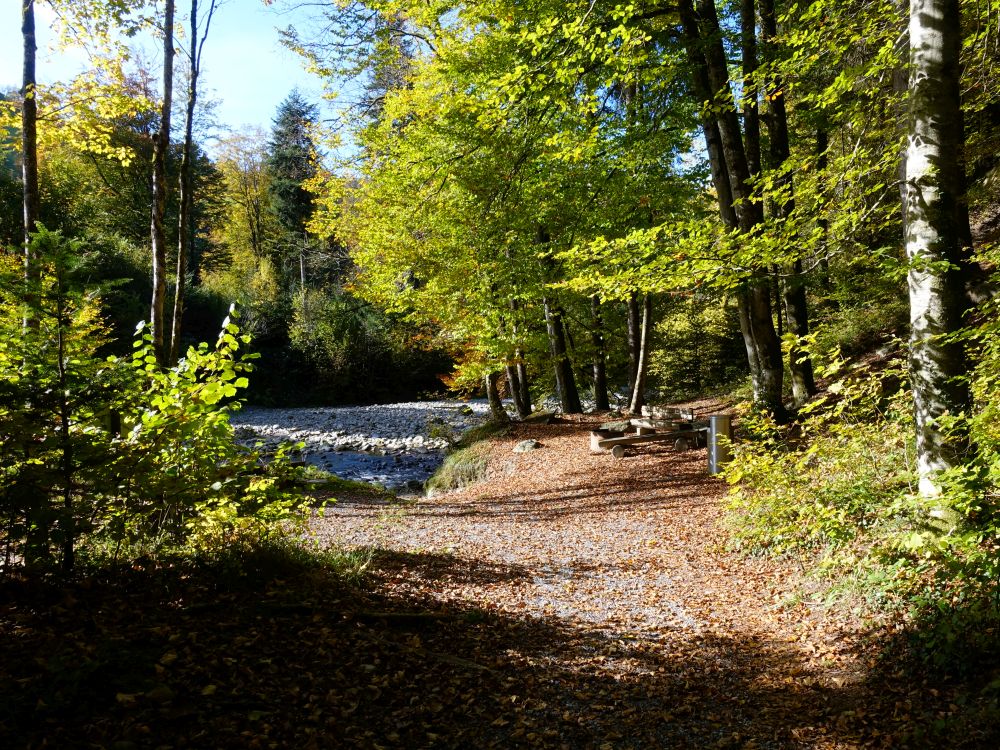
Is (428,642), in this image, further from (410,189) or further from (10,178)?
(10,178)

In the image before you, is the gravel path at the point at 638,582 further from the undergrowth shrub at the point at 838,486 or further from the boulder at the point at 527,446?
the boulder at the point at 527,446

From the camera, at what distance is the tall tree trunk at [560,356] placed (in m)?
14.6

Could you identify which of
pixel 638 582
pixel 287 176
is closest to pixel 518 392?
pixel 638 582

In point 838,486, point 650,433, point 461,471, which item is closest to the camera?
point 838,486

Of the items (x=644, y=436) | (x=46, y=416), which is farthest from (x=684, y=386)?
(x=46, y=416)

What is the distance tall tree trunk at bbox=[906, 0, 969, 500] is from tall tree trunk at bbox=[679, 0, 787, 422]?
312 centimetres

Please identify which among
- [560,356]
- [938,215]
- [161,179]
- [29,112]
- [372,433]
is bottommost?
[372,433]

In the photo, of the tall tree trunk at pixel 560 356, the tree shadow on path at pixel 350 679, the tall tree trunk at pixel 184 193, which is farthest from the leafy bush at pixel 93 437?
the tall tree trunk at pixel 560 356

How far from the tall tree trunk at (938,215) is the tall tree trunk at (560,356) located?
32.6ft

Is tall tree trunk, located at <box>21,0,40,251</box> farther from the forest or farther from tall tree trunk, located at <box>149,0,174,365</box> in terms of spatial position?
tall tree trunk, located at <box>149,0,174,365</box>

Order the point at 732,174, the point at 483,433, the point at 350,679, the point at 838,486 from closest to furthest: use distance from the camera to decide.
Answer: the point at 350,679 → the point at 838,486 → the point at 732,174 → the point at 483,433

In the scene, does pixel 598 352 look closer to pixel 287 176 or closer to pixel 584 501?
pixel 584 501

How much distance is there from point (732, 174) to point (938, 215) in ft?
14.6

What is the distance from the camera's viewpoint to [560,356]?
1521 centimetres
